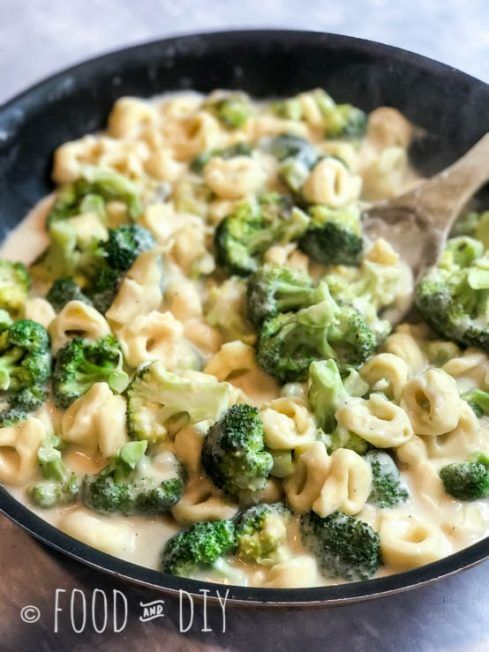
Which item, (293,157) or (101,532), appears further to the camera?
(293,157)

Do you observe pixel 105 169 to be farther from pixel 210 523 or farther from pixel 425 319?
pixel 210 523

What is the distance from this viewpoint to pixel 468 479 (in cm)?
157

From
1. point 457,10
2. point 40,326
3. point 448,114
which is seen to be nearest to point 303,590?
point 40,326

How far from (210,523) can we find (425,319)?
2.33 ft

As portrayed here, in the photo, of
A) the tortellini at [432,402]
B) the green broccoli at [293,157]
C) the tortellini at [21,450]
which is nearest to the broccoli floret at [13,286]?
the tortellini at [21,450]

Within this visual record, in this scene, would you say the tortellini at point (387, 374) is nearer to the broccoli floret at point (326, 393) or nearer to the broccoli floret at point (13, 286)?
the broccoli floret at point (326, 393)

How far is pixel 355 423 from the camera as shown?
162cm

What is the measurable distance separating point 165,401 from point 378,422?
430 mm

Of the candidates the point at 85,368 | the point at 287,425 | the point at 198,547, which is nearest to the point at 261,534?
the point at 198,547

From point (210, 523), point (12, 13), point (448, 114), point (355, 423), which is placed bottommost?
point (210, 523)

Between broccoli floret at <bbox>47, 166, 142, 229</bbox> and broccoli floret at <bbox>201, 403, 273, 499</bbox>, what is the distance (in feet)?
2.61

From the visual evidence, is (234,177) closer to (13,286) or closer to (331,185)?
(331,185)

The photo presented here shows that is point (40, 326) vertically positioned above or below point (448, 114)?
below

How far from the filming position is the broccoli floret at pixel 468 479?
61.7 inches
